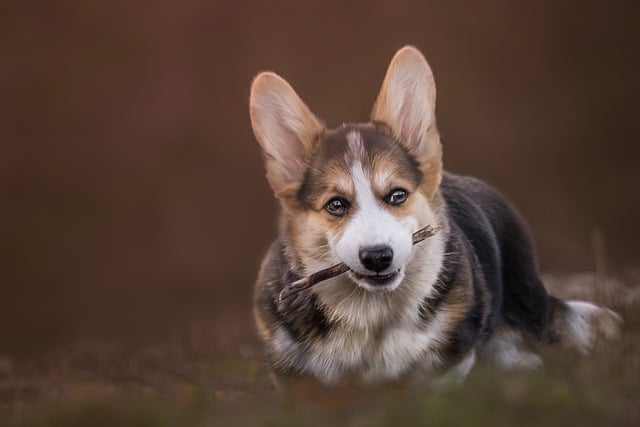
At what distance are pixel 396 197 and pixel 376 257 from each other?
0.51 meters

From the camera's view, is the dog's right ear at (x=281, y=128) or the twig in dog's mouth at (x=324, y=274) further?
the dog's right ear at (x=281, y=128)

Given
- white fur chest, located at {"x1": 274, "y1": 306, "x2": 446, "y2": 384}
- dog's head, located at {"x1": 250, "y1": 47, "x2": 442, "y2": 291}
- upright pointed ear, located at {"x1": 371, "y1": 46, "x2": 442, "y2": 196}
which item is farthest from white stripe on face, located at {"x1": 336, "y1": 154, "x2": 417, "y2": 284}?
upright pointed ear, located at {"x1": 371, "y1": 46, "x2": 442, "y2": 196}

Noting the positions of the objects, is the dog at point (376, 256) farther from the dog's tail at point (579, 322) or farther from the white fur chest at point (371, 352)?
the dog's tail at point (579, 322)

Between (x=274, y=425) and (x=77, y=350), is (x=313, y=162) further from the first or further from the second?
(x=77, y=350)

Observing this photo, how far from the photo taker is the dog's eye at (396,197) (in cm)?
511

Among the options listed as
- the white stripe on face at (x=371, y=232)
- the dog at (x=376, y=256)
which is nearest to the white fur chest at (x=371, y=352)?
the dog at (x=376, y=256)

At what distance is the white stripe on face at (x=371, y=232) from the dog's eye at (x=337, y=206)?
0.07 m

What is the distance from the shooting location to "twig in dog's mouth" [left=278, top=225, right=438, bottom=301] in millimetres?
5035

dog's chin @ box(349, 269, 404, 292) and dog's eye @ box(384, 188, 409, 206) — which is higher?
dog's eye @ box(384, 188, 409, 206)

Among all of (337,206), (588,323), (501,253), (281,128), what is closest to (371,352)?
(337,206)

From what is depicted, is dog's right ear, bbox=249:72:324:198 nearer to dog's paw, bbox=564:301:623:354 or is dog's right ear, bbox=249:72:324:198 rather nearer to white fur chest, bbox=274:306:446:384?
white fur chest, bbox=274:306:446:384

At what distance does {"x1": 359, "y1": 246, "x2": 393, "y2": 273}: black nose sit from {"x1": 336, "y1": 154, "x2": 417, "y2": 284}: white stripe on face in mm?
17

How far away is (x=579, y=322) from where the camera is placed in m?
6.22

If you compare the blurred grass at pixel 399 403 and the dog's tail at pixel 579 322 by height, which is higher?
the blurred grass at pixel 399 403
